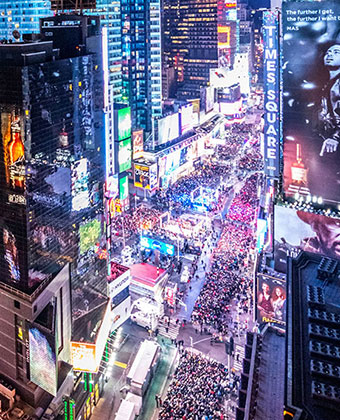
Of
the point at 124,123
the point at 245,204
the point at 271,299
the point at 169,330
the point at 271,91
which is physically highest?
the point at 271,91

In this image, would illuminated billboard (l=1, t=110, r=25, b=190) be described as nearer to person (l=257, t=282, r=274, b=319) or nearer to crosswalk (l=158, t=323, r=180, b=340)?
crosswalk (l=158, t=323, r=180, b=340)

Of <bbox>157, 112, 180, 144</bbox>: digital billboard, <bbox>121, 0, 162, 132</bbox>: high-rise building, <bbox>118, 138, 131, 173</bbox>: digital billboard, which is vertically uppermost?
<bbox>121, 0, 162, 132</bbox>: high-rise building

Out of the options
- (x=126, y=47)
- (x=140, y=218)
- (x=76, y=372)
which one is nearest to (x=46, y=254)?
(x=76, y=372)

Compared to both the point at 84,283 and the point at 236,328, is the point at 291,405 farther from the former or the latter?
the point at 236,328

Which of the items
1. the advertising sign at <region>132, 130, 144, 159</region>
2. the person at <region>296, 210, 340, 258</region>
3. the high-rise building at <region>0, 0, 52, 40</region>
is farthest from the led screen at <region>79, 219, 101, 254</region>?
the high-rise building at <region>0, 0, 52, 40</region>

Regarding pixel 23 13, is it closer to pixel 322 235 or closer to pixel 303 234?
pixel 303 234

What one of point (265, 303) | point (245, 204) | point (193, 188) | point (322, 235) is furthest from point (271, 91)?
point (193, 188)
